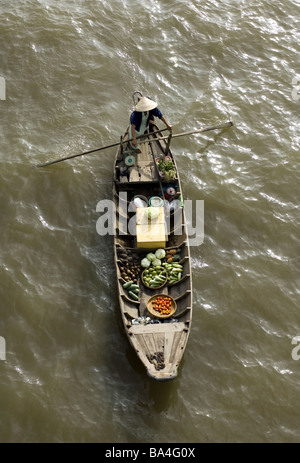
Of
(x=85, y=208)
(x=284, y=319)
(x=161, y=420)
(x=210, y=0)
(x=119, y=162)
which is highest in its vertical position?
(x=210, y=0)

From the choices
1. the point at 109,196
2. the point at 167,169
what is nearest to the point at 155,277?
the point at 167,169

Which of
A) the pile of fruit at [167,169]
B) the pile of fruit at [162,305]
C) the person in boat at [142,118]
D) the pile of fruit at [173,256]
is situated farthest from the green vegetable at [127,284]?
the person in boat at [142,118]

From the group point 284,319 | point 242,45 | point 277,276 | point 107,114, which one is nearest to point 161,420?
point 284,319

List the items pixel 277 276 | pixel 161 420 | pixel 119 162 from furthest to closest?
pixel 119 162 → pixel 277 276 → pixel 161 420

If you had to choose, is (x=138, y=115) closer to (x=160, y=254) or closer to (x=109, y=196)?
(x=109, y=196)

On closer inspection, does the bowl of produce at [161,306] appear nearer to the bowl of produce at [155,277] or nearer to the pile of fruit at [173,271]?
the bowl of produce at [155,277]

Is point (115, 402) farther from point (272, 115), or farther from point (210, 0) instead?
point (210, 0)
